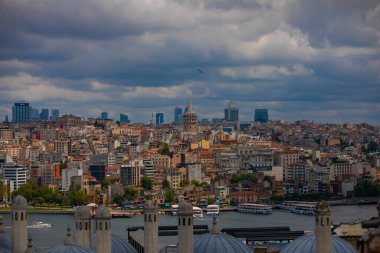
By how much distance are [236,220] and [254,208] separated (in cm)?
302

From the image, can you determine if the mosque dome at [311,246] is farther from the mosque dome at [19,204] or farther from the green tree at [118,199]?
the green tree at [118,199]

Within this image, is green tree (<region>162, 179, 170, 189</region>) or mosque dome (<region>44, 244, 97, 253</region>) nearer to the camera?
mosque dome (<region>44, 244, 97, 253</region>)

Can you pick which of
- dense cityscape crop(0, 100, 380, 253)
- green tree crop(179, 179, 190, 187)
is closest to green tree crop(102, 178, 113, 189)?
dense cityscape crop(0, 100, 380, 253)

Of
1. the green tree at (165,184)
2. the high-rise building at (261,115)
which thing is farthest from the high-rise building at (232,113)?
the green tree at (165,184)

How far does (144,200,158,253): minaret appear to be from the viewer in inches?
297

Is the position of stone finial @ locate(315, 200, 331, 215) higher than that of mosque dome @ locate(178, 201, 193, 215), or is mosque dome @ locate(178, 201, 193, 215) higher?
stone finial @ locate(315, 200, 331, 215)

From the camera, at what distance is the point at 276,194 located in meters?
33.2

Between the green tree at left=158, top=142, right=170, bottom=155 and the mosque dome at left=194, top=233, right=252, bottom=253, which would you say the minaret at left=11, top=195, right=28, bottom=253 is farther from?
the green tree at left=158, top=142, right=170, bottom=155

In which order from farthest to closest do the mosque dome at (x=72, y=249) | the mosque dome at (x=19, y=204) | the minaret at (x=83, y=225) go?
the mosque dome at (x=19, y=204)
the minaret at (x=83, y=225)
the mosque dome at (x=72, y=249)

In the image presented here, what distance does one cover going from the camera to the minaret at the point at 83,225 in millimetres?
7500

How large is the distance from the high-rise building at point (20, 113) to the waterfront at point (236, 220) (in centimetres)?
5031

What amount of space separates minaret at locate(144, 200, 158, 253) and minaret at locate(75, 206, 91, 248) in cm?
47

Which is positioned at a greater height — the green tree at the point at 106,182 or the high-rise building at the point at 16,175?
the high-rise building at the point at 16,175

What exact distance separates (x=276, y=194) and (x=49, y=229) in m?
13.2
